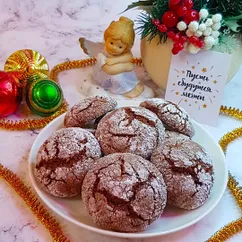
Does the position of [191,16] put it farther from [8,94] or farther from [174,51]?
[8,94]

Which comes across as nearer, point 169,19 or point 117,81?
point 169,19

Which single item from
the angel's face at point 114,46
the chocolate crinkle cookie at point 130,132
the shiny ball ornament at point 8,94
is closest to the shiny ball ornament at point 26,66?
the shiny ball ornament at point 8,94

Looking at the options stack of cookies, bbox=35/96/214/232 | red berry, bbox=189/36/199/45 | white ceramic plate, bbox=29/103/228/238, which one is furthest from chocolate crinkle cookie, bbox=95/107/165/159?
red berry, bbox=189/36/199/45

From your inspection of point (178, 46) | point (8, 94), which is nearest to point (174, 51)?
point (178, 46)

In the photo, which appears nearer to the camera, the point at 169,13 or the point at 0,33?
the point at 169,13

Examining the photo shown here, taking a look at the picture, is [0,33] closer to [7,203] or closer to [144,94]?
[144,94]

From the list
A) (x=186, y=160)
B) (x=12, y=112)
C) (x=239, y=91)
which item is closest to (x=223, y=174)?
(x=186, y=160)

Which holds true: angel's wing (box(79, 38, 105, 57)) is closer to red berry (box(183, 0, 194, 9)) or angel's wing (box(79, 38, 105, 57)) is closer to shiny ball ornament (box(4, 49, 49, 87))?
shiny ball ornament (box(4, 49, 49, 87))
